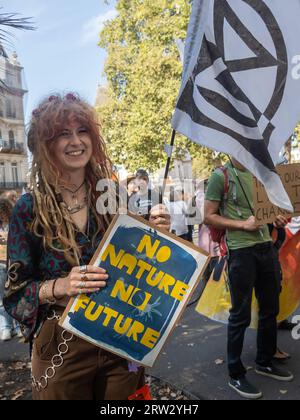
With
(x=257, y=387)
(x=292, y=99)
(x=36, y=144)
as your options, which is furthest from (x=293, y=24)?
(x=257, y=387)

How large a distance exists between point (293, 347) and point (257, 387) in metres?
0.85

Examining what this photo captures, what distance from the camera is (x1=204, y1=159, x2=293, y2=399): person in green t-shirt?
2916mm

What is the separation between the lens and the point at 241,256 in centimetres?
291

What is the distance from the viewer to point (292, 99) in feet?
6.74

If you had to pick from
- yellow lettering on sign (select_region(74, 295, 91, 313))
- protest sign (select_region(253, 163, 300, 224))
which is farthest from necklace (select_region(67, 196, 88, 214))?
protest sign (select_region(253, 163, 300, 224))

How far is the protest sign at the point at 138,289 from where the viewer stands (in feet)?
5.21

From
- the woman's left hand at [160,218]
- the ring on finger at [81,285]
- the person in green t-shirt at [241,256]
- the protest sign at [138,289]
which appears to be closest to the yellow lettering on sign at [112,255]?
the protest sign at [138,289]

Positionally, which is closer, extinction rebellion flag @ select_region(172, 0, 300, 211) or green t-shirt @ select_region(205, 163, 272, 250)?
extinction rebellion flag @ select_region(172, 0, 300, 211)

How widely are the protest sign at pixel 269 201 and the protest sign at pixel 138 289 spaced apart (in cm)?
121

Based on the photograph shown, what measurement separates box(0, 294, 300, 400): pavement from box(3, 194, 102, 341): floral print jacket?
140cm

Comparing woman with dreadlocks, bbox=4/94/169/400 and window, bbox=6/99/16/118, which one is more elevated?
window, bbox=6/99/16/118

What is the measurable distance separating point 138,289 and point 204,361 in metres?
2.36

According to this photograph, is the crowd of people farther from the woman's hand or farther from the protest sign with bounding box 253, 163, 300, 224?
the protest sign with bounding box 253, 163, 300, 224
